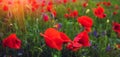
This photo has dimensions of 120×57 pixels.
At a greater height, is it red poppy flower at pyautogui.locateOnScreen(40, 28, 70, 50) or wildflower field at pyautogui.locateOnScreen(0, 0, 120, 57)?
red poppy flower at pyautogui.locateOnScreen(40, 28, 70, 50)

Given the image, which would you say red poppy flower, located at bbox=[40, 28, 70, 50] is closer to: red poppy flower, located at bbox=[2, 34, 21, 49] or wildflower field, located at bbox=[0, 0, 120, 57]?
wildflower field, located at bbox=[0, 0, 120, 57]

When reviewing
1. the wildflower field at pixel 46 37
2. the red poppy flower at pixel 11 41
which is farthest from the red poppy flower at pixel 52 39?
the red poppy flower at pixel 11 41

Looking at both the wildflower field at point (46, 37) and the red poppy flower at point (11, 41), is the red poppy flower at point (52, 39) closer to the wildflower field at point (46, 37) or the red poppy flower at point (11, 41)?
the wildflower field at point (46, 37)

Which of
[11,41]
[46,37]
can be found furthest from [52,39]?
[11,41]

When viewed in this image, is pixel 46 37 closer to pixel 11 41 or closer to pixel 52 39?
pixel 52 39

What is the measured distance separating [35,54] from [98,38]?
104 centimetres

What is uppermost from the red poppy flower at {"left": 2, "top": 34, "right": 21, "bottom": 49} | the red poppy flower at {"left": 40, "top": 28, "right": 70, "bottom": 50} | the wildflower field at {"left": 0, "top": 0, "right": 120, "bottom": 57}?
the red poppy flower at {"left": 40, "top": 28, "right": 70, "bottom": 50}

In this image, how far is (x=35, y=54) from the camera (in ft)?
8.80

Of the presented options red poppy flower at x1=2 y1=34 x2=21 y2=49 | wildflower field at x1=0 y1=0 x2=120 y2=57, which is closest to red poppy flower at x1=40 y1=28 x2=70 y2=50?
wildflower field at x1=0 y1=0 x2=120 y2=57

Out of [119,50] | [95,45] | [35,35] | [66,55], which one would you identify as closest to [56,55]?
[66,55]

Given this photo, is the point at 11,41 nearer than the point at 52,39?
No

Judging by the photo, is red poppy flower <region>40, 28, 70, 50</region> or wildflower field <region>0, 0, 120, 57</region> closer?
red poppy flower <region>40, 28, 70, 50</region>

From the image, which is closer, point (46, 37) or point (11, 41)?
point (46, 37)

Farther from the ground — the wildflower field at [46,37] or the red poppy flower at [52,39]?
the red poppy flower at [52,39]
